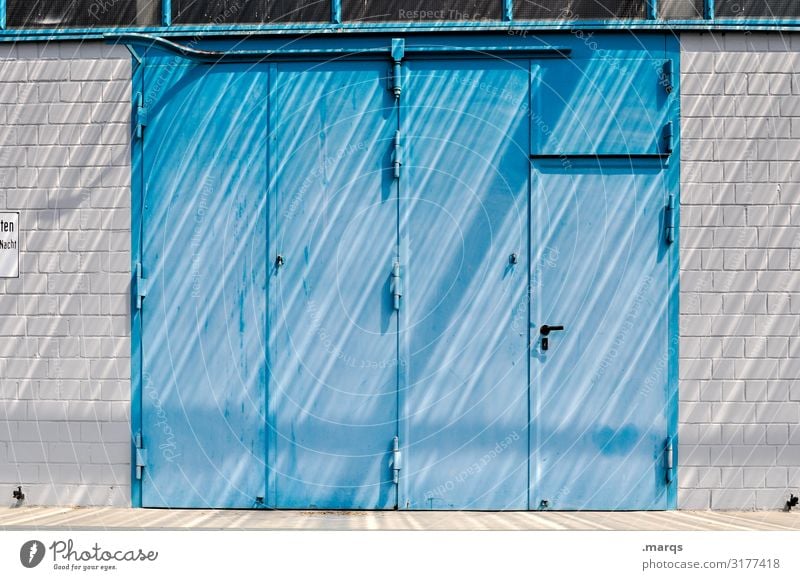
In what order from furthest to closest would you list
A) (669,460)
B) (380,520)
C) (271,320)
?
(271,320), (669,460), (380,520)

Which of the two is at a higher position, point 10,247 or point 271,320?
point 10,247

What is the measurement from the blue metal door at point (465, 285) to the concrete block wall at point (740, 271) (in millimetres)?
1077

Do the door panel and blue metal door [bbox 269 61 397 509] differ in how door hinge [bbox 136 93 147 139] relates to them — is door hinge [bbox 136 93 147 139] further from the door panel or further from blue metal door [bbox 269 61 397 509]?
the door panel

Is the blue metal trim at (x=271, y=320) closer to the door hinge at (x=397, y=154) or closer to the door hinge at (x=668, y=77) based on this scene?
the door hinge at (x=397, y=154)

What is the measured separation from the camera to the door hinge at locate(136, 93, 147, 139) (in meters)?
4.77

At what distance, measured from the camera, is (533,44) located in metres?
4.73

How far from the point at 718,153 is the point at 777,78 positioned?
61 cm

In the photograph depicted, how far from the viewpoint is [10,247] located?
4.85m

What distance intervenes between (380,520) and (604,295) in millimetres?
1998

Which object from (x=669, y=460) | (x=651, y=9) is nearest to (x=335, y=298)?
(x=669, y=460)

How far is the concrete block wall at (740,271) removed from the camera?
4.69 meters

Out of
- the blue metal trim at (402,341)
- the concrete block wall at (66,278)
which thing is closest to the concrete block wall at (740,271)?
the blue metal trim at (402,341)

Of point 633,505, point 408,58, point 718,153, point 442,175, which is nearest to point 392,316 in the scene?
point 442,175

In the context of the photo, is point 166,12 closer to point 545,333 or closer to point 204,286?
point 204,286
